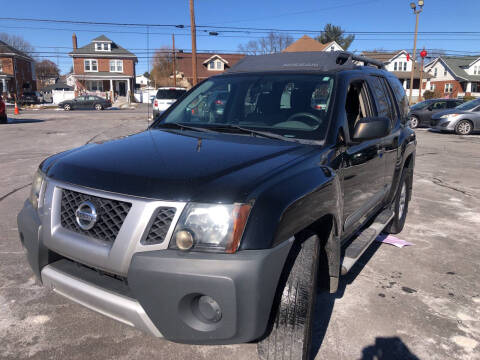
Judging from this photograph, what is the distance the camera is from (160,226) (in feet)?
6.20

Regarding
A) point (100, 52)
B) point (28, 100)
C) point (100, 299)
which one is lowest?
point (100, 299)

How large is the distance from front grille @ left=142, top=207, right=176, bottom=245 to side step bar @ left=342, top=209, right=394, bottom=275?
1.42 m

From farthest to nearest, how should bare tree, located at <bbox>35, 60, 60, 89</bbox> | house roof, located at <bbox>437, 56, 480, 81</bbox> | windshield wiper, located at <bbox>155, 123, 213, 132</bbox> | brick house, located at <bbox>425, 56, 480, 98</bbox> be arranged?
1. bare tree, located at <bbox>35, 60, 60, 89</bbox>
2. brick house, located at <bbox>425, 56, 480, 98</bbox>
3. house roof, located at <bbox>437, 56, 480, 81</bbox>
4. windshield wiper, located at <bbox>155, 123, 213, 132</bbox>

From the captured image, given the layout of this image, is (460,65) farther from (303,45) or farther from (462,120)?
(462,120)

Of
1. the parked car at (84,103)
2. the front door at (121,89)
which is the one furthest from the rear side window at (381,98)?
the front door at (121,89)

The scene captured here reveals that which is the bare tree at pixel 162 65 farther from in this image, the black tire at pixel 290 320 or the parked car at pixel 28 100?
the black tire at pixel 290 320

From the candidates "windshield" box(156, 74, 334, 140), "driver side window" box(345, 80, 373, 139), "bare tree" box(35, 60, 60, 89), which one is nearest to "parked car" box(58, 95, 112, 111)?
"windshield" box(156, 74, 334, 140)

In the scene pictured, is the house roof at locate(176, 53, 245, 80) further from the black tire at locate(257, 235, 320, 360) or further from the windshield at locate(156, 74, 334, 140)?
the black tire at locate(257, 235, 320, 360)

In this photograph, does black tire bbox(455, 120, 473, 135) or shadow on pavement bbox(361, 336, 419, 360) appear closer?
shadow on pavement bbox(361, 336, 419, 360)

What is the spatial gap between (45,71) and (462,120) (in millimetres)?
96907

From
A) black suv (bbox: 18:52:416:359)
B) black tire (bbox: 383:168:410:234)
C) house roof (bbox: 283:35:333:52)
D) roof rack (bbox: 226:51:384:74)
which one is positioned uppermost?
house roof (bbox: 283:35:333:52)

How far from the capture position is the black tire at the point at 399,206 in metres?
4.57

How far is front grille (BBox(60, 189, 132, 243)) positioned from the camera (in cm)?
196

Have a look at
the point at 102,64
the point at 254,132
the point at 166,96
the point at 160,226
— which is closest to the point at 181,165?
the point at 160,226
